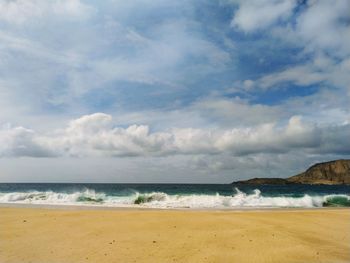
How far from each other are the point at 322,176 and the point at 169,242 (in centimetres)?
19552

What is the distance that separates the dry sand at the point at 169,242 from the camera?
7562 mm

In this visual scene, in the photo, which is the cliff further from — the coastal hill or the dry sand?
the dry sand

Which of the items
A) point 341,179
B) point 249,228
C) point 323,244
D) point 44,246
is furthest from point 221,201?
point 341,179

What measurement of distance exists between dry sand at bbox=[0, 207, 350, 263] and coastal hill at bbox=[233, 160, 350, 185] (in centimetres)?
17226

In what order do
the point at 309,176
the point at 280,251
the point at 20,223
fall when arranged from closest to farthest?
the point at 280,251 → the point at 20,223 → the point at 309,176

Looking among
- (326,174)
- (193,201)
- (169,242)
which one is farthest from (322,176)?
(169,242)

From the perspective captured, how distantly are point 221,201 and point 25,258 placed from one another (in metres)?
25.7

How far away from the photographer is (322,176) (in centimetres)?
18400

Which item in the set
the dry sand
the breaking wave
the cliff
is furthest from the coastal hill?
the dry sand

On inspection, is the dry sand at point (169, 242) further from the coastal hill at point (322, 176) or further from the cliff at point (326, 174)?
the cliff at point (326, 174)

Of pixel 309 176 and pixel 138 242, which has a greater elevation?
pixel 309 176

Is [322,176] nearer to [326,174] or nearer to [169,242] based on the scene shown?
[326,174]

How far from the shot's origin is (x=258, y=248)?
8406mm

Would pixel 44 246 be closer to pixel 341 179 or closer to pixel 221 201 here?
pixel 221 201
